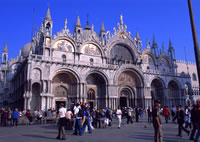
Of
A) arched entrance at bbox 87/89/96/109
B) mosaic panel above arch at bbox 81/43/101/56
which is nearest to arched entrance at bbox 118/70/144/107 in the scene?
arched entrance at bbox 87/89/96/109

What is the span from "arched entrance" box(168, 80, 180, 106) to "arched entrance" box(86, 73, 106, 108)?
1823 centimetres

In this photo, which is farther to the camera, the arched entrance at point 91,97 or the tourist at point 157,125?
the arched entrance at point 91,97

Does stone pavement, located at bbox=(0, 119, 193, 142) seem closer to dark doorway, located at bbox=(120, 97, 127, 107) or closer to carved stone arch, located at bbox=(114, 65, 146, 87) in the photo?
carved stone arch, located at bbox=(114, 65, 146, 87)

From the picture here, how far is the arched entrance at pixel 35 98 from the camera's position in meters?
26.9

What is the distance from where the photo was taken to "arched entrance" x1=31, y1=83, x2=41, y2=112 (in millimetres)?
26908

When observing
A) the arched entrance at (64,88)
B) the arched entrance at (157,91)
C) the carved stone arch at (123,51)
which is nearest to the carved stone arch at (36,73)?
the arched entrance at (64,88)

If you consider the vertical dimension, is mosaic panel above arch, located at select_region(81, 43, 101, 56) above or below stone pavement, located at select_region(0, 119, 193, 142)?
above

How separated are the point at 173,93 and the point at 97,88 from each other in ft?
67.3

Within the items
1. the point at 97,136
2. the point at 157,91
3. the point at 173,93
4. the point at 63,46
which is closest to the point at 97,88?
the point at 63,46

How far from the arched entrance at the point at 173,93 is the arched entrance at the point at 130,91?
9.97 m

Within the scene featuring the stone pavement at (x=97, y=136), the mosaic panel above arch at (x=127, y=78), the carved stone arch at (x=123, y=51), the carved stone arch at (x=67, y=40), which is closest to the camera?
the stone pavement at (x=97, y=136)

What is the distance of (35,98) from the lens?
Result: 27.3 metres

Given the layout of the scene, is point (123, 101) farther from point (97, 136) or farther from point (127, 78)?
point (97, 136)

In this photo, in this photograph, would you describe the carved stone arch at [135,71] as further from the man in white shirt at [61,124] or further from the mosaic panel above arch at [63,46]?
the man in white shirt at [61,124]
